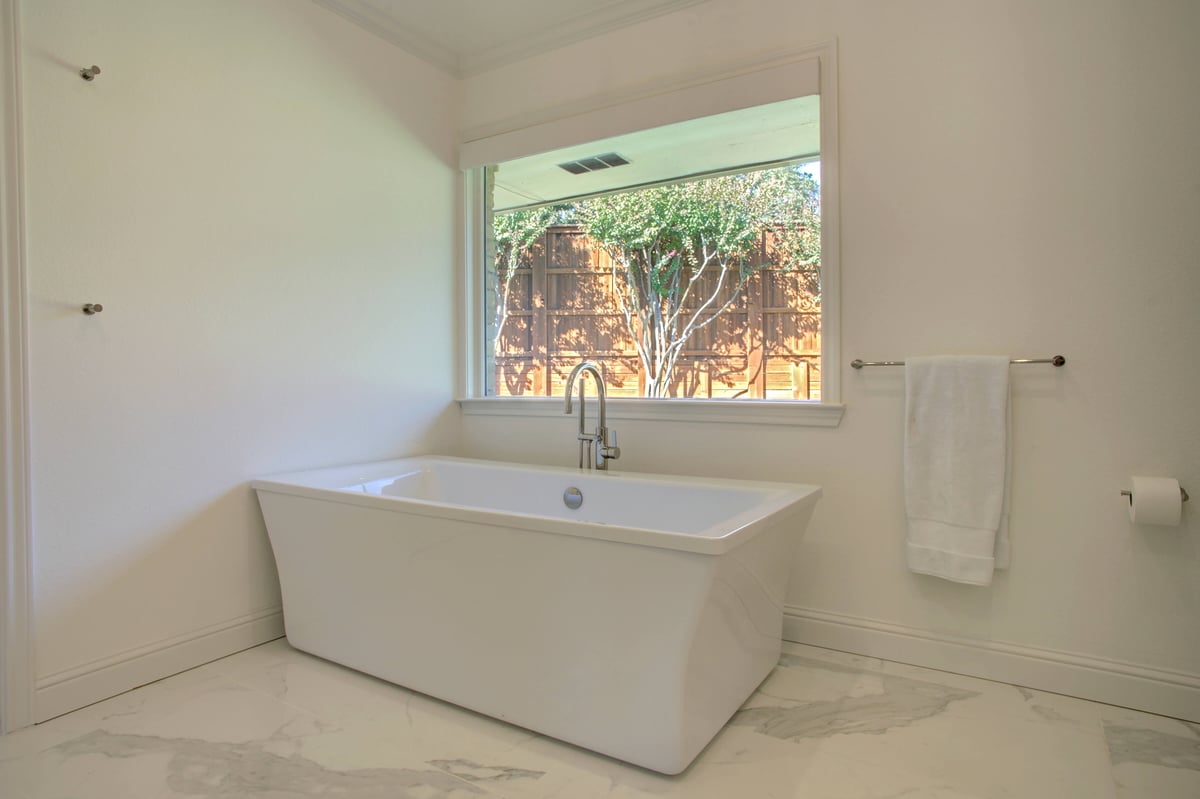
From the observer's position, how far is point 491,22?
2.88 meters

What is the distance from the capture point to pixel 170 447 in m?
2.17

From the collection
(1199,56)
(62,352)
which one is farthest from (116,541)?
(1199,56)

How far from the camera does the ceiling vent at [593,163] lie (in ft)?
9.86

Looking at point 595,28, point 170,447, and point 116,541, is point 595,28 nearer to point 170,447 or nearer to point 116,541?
point 170,447

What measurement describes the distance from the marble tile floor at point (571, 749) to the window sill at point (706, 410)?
829 millimetres

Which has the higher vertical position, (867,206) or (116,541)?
(867,206)

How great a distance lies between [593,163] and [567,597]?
6.64 ft

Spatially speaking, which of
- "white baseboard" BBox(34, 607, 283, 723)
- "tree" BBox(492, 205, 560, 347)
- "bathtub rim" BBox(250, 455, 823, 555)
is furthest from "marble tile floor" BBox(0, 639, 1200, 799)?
"tree" BBox(492, 205, 560, 347)

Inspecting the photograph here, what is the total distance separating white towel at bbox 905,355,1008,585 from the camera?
2064mm

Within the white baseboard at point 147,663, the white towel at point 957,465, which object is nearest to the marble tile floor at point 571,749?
the white baseboard at point 147,663

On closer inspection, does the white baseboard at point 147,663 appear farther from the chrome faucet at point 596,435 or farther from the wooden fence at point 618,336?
the wooden fence at point 618,336

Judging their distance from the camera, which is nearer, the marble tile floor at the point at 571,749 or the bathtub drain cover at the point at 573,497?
the marble tile floor at the point at 571,749

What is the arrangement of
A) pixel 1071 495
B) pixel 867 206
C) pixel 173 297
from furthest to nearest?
pixel 867 206
pixel 173 297
pixel 1071 495

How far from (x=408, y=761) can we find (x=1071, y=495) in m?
1.92
